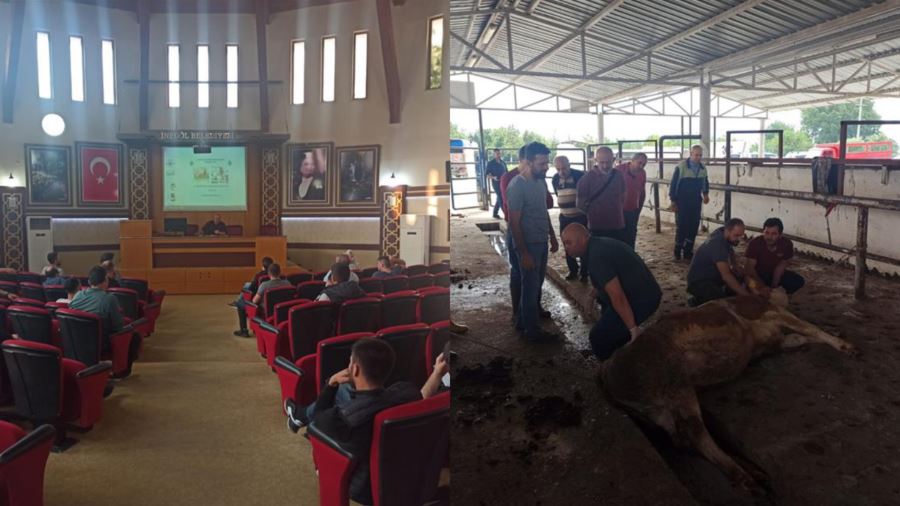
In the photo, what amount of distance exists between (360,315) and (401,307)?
1.26 feet

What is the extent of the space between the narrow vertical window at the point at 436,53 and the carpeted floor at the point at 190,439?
3.57 feet

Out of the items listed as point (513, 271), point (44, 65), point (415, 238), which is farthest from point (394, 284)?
point (44, 65)

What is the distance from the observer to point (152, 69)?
6.28ft

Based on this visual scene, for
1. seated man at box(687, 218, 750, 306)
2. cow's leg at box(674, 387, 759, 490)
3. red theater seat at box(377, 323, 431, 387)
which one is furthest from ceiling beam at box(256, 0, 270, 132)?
cow's leg at box(674, 387, 759, 490)

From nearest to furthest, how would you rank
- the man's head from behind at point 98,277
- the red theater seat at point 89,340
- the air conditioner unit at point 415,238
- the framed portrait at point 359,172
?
the air conditioner unit at point 415,238
the framed portrait at point 359,172
the man's head from behind at point 98,277
the red theater seat at point 89,340

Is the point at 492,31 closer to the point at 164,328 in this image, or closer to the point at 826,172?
Result: the point at 826,172

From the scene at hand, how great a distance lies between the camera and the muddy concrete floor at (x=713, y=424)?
889 mm

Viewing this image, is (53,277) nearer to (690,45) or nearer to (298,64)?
(298,64)

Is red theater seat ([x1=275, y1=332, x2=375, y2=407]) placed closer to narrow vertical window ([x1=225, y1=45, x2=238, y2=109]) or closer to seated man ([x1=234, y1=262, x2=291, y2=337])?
seated man ([x1=234, y1=262, x2=291, y2=337])

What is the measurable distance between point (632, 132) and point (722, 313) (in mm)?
453

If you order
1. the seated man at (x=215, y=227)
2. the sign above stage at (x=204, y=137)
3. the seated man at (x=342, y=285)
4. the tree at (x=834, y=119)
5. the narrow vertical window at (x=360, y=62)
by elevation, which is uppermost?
the narrow vertical window at (x=360, y=62)

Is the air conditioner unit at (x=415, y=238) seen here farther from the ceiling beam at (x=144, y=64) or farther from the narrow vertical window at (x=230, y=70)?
the ceiling beam at (x=144, y=64)

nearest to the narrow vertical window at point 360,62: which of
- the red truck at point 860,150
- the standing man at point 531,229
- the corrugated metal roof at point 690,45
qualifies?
the corrugated metal roof at point 690,45

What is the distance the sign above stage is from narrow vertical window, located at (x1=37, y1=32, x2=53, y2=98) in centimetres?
27
